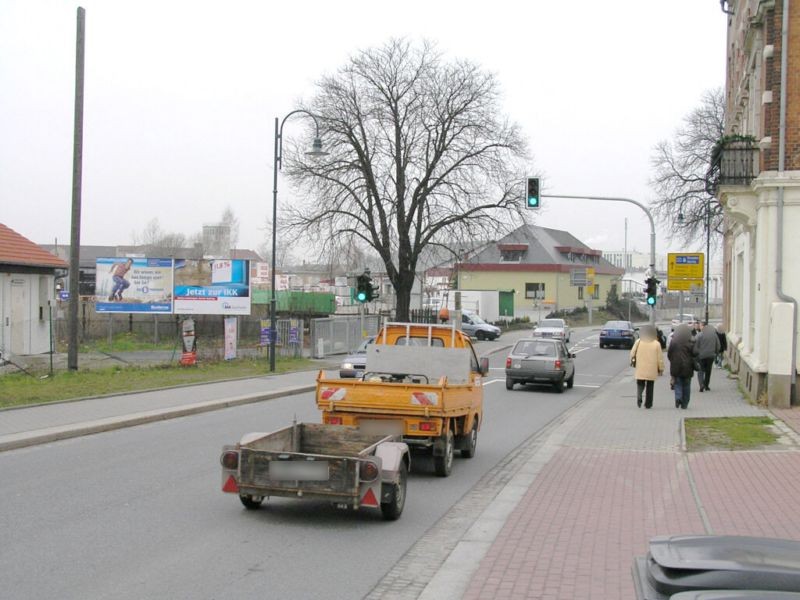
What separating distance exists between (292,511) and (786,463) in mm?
6577

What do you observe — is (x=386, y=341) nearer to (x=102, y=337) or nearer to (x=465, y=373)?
(x=465, y=373)

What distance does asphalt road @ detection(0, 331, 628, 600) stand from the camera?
20.4 ft

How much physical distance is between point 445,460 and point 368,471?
10.3 ft

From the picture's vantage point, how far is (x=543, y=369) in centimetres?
2520

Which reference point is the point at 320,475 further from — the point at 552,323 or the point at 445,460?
the point at 552,323

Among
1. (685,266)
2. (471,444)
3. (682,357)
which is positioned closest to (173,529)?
(471,444)

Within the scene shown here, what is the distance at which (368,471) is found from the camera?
8.00 m

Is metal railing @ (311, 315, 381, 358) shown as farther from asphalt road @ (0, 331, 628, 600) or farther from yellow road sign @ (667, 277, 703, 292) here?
asphalt road @ (0, 331, 628, 600)

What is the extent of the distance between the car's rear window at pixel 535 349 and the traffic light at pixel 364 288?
22.6ft

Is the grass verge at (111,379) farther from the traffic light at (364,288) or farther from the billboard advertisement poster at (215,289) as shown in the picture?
the billboard advertisement poster at (215,289)

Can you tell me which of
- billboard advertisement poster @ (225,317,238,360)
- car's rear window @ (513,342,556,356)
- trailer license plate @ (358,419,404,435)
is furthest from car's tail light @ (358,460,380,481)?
billboard advertisement poster @ (225,317,238,360)

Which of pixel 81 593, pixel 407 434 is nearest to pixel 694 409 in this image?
pixel 407 434

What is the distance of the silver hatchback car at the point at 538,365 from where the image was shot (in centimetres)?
2520

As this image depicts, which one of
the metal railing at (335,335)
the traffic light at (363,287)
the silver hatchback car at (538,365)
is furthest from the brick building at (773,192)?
the metal railing at (335,335)
